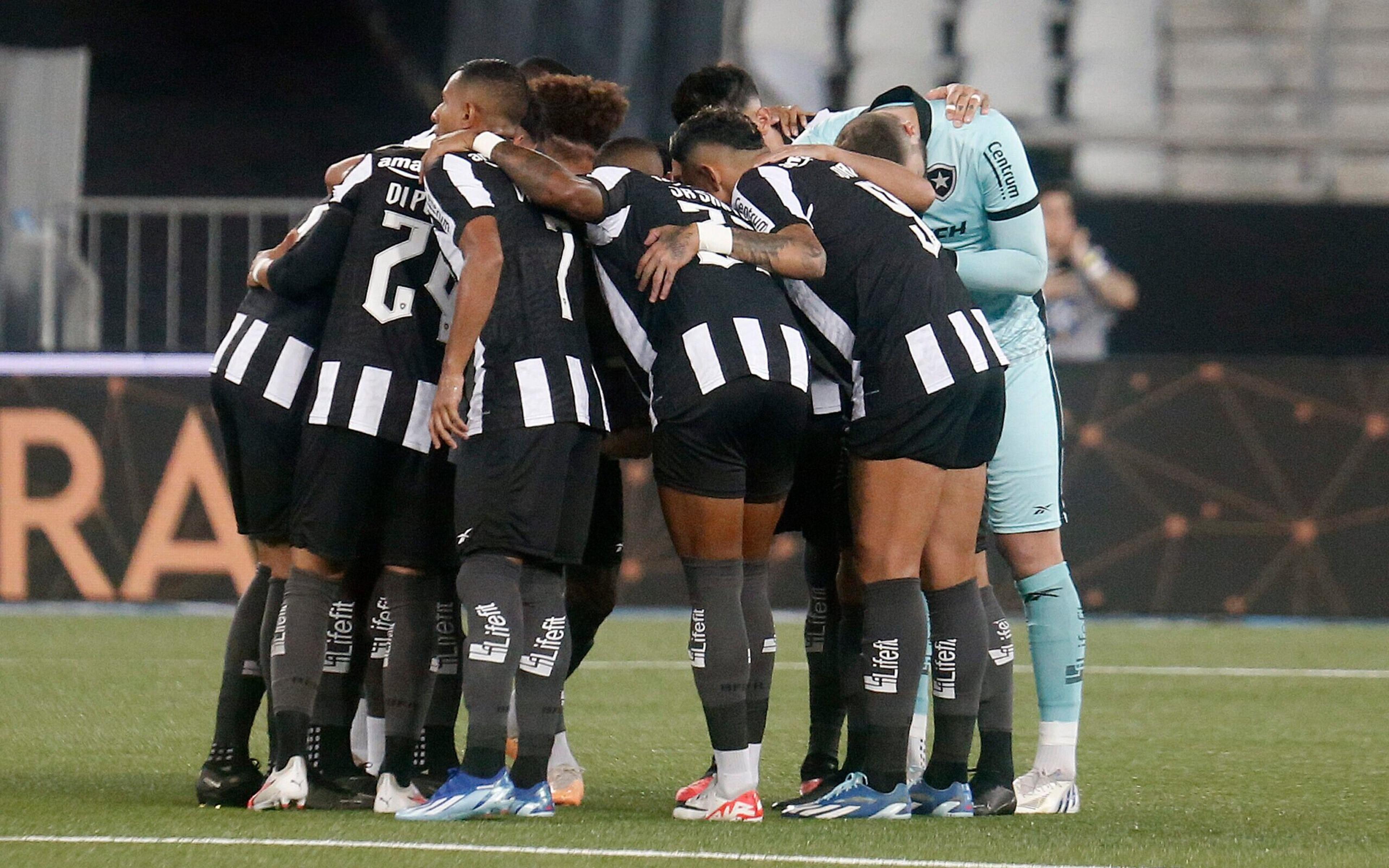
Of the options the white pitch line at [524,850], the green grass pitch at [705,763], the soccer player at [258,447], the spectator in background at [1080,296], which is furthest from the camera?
the spectator in background at [1080,296]

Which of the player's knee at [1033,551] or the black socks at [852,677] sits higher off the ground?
the player's knee at [1033,551]

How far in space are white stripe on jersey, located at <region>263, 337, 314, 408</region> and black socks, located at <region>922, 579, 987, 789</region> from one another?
1547 millimetres

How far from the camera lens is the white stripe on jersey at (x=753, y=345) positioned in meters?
4.23

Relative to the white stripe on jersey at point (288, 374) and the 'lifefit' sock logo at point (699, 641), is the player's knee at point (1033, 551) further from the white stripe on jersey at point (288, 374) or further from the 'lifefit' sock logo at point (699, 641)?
the white stripe on jersey at point (288, 374)

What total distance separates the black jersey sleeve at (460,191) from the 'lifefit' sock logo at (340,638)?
93 centimetres

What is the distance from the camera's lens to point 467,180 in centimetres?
427

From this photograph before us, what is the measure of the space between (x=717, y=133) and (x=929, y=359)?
2.53 ft

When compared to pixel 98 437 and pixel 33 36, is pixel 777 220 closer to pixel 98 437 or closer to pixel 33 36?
pixel 98 437

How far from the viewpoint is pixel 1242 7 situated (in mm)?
14586

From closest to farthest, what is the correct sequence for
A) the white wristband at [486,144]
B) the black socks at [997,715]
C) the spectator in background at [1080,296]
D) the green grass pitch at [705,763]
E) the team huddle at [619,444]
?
the green grass pitch at [705,763] → the team huddle at [619,444] → the white wristband at [486,144] → the black socks at [997,715] → the spectator in background at [1080,296]

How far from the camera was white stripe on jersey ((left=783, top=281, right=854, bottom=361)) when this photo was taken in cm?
450

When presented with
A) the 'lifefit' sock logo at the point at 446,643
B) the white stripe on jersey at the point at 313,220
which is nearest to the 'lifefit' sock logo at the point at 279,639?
the 'lifefit' sock logo at the point at 446,643

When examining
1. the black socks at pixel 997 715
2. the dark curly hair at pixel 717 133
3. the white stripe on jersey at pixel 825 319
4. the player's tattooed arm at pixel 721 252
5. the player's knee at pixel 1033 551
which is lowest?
the black socks at pixel 997 715

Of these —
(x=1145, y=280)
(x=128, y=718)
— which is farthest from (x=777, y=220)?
(x=1145, y=280)
